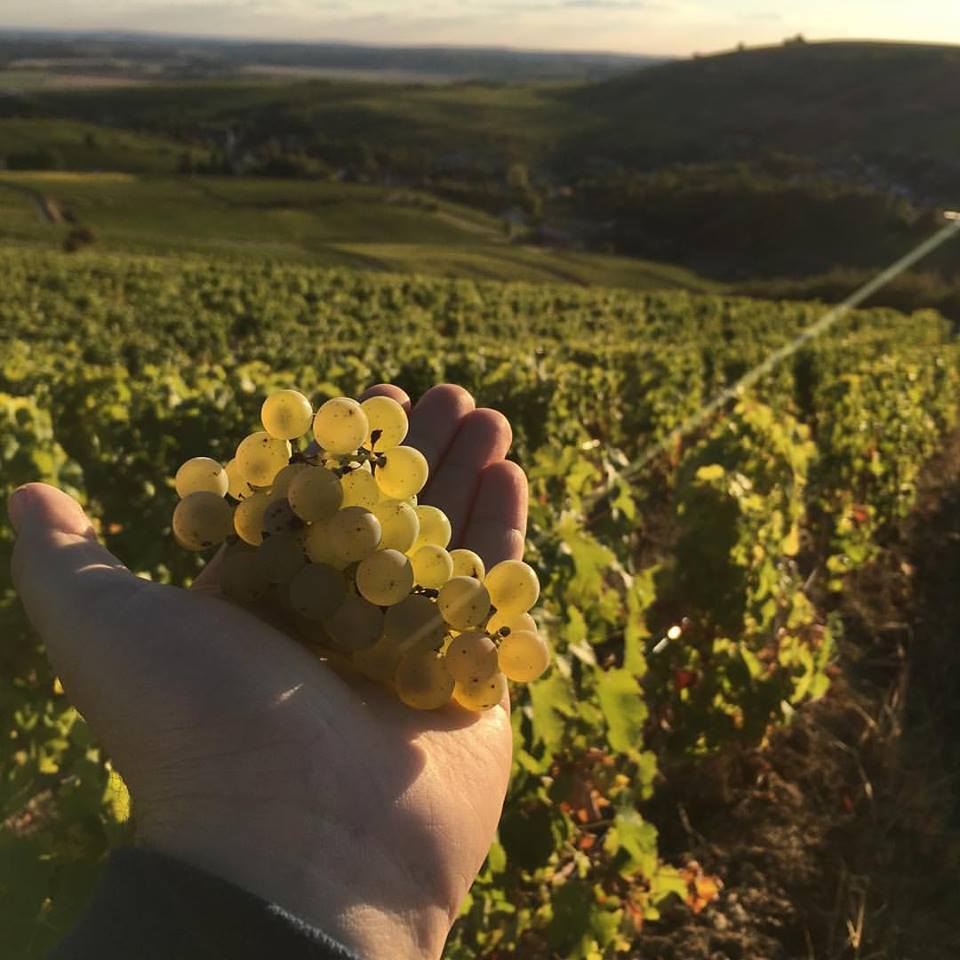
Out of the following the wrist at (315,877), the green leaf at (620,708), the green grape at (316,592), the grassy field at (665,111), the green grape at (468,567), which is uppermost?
the grassy field at (665,111)

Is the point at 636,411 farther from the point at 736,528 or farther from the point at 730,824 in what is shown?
the point at 730,824

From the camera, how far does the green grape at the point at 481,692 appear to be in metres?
1.60

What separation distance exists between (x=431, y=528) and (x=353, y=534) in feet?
0.84

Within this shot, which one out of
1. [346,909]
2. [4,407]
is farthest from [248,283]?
[346,909]

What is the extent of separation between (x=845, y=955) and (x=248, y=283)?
26.2m

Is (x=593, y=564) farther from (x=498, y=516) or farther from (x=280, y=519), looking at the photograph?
(x=280, y=519)

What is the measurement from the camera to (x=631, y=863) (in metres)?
3.04

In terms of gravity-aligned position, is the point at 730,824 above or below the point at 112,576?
below

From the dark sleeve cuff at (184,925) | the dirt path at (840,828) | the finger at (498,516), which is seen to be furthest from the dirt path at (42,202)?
the dark sleeve cuff at (184,925)

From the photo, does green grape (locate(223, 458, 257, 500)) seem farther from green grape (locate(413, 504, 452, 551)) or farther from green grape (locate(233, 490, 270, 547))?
green grape (locate(413, 504, 452, 551))

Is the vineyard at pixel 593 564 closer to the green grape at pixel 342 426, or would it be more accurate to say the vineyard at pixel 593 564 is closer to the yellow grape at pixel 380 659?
the yellow grape at pixel 380 659

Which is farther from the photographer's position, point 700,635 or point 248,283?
point 248,283

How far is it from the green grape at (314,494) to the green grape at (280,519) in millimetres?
14

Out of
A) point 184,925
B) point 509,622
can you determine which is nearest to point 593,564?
point 509,622
